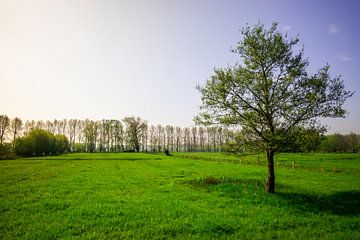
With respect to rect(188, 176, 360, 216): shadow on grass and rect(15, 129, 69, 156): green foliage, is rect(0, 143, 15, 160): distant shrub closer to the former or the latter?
rect(15, 129, 69, 156): green foliage

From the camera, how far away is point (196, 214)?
14891mm

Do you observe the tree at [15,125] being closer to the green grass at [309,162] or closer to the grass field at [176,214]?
the green grass at [309,162]

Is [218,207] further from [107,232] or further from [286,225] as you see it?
[107,232]

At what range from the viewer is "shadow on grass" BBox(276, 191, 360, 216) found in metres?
16.4

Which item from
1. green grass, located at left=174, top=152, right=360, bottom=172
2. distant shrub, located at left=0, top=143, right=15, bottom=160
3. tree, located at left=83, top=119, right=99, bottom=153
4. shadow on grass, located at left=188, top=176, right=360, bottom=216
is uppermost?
tree, located at left=83, top=119, right=99, bottom=153

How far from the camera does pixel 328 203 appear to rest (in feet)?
60.6

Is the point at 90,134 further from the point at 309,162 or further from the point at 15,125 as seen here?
the point at 309,162

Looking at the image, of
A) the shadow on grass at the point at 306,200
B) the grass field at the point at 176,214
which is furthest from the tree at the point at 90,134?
the shadow on grass at the point at 306,200

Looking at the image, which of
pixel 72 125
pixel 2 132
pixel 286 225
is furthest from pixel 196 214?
pixel 72 125

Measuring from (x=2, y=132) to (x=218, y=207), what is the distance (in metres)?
131

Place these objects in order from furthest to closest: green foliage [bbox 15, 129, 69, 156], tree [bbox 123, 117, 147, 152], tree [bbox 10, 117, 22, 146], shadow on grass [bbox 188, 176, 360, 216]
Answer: tree [bbox 123, 117, 147, 152] → tree [bbox 10, 117, 22, 146] → green foliage [bbox 15, 129, 69, 156] → shadow on grass [bbox 188, 176, 360, 216]

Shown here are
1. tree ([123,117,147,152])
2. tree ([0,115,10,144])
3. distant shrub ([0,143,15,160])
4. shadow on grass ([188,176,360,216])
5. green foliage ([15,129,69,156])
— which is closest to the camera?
shadow on grass ([188,176,360,216])

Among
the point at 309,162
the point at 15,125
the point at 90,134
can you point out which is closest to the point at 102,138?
the point at 90,134

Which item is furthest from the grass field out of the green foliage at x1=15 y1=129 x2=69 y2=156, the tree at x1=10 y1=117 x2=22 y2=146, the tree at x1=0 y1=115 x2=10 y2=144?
the tree at x1=10 y1=117 x2=22 y2=146
